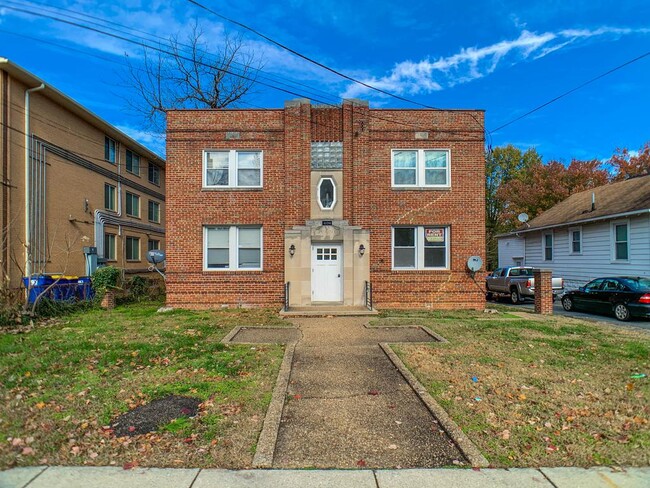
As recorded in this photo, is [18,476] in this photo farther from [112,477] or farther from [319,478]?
[319,478]

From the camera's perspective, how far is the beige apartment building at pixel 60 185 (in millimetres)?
14516

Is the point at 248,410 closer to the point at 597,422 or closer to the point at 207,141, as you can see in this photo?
the point at 597,422

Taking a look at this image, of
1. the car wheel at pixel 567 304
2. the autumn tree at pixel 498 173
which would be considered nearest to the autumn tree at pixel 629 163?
the autumn tree at pixel 498 173

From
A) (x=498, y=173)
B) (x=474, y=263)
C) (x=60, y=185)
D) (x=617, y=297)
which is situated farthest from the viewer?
(x=498, y=173)

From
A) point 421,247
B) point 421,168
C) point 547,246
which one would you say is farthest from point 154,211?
point 547,246

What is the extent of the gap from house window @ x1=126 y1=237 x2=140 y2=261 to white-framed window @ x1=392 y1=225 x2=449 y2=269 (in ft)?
55.3

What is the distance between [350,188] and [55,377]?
9455 millimetres

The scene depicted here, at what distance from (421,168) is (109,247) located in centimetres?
1680

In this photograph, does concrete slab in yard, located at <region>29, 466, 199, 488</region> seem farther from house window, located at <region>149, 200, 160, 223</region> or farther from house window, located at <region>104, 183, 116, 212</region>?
house window, located at <region>149, 200, 160, 223</region>

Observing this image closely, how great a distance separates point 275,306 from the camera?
512 inches

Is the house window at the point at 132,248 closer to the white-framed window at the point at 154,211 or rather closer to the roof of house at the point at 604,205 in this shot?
the white-framed window at the point at 154,211

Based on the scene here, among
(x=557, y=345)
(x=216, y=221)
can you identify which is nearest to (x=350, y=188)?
(x=216, y=221)

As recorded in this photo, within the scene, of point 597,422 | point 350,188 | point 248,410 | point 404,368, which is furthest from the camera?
point 350,188

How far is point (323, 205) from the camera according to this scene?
1302 cm
